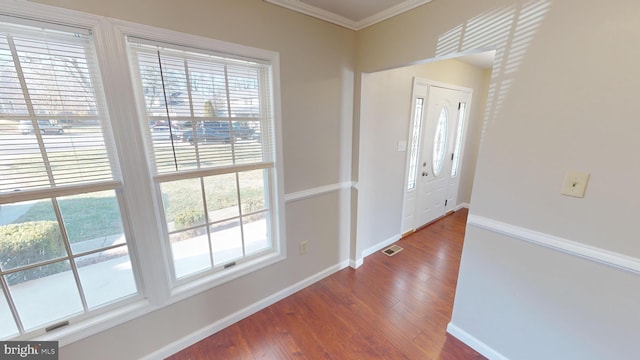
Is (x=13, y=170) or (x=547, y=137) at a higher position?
(x=547, y=137)

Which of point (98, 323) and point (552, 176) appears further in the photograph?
point (98, 323)

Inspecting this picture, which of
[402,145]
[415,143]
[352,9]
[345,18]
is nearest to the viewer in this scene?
[352,9]

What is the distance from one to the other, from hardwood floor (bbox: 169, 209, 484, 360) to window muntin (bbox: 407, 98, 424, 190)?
1.06m

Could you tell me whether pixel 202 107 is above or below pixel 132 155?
above

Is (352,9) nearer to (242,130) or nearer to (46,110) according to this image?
(242,130)

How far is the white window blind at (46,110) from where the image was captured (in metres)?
0.97

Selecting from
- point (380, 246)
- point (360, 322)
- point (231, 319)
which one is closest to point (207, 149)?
point (231, 319)

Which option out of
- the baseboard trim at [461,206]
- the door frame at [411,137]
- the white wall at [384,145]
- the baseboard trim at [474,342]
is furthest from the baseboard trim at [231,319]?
the baseboard trim at [461,206]

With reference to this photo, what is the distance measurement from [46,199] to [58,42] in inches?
28.4

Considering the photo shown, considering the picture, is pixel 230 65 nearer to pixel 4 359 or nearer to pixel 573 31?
pixel 573 31

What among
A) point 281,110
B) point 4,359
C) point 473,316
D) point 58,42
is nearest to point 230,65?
point 281,110

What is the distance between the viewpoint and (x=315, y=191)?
2.05 meters

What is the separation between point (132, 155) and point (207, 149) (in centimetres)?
38

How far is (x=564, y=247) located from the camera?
1.16 m
